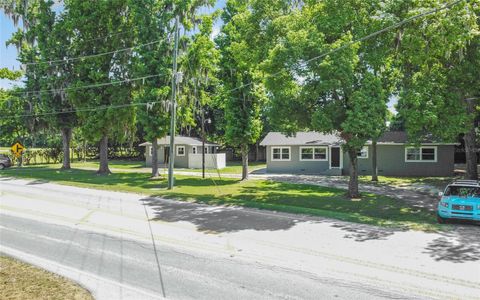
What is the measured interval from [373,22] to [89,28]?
25529 millimetres

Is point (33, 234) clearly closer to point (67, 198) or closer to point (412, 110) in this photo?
point (67, 198)

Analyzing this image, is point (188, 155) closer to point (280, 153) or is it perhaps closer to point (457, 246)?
point (280, 153)

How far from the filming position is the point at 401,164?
1399 inches

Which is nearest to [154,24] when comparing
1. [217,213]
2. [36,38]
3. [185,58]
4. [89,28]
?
[185,58]

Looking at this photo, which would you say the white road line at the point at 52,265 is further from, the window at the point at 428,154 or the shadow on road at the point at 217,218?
the window at the point at 428,154

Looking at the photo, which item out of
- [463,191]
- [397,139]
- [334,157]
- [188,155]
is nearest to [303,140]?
[334,157]

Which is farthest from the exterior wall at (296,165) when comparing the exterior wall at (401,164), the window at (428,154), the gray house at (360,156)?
the window at (428,154)

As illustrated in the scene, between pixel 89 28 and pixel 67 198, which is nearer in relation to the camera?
pixel 67 198

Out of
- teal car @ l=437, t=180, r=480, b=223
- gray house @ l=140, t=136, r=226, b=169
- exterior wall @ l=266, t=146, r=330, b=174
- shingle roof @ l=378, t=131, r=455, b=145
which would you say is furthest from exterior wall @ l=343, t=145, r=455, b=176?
teal car @ l=437, t=180, r=480, b=223

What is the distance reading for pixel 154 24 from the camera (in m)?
30.0

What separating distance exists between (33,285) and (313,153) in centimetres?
3238

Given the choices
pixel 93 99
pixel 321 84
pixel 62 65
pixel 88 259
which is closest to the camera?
pixel 88 259

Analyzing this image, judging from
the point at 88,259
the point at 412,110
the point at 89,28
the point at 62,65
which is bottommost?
the point at 88,259

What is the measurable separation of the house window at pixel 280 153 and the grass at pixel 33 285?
103 ft
